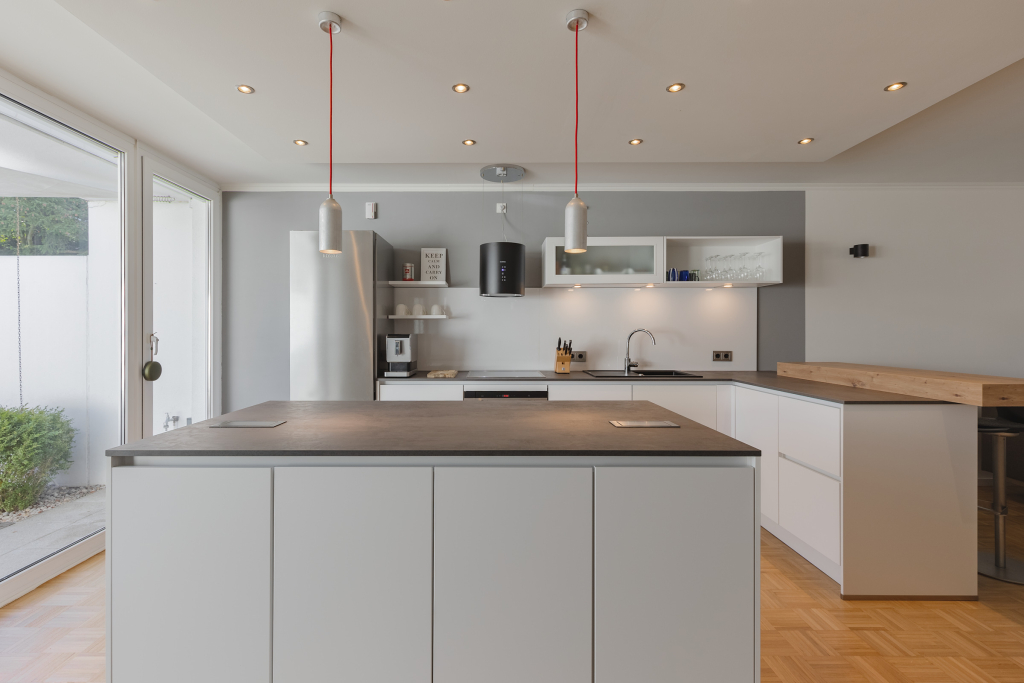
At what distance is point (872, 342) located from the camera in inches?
153

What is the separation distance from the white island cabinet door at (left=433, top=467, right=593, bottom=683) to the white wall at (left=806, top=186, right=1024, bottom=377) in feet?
11.5

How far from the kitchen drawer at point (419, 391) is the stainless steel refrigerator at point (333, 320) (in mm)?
116

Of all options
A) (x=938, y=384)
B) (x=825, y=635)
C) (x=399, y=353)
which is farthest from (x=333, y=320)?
(x=938, y=384)

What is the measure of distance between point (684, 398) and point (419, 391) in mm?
1899

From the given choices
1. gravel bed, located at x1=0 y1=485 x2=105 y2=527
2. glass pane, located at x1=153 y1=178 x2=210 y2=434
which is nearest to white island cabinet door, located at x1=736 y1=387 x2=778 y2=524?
gravel bed, located at x1=0 y1=485 x2=105 y2=527

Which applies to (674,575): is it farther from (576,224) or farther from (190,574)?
(190,574)

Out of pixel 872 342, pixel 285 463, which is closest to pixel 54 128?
pixel 285 463

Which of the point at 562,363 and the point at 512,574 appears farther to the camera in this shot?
the point at 562,363

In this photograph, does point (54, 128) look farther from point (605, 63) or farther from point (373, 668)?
point (373, 668)

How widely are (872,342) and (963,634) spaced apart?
2.53m

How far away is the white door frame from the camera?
9.84ft

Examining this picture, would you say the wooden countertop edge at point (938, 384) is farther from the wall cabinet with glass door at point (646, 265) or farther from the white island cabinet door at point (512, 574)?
the white island cabinet door at point (512, 574)

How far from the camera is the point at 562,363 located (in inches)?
146

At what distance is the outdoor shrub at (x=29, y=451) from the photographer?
2.20 m
